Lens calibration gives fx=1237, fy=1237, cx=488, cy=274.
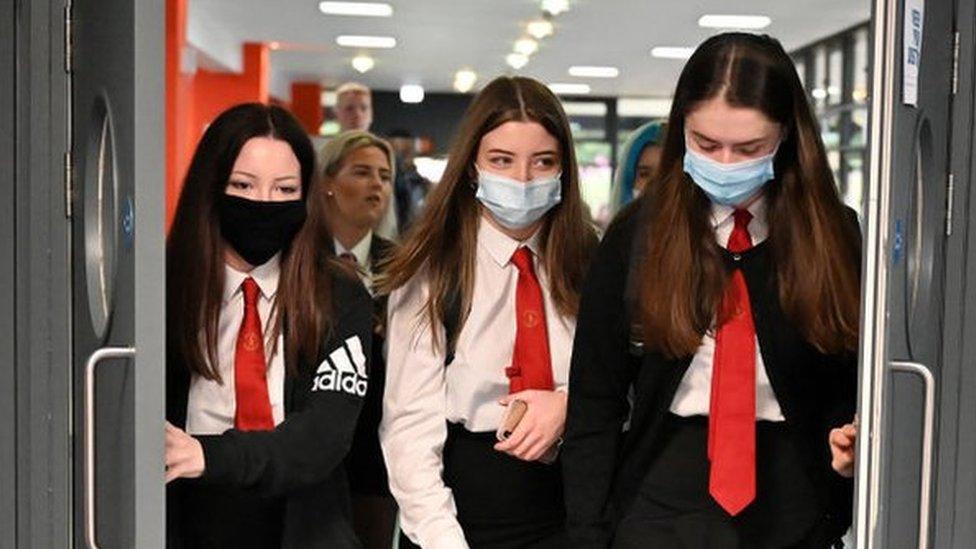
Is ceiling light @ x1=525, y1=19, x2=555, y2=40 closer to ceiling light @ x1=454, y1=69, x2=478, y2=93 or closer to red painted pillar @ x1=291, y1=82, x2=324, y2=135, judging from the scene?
ceiling light @ x1=454, y1=69, x2=478, y2=93

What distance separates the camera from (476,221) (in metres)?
2.34

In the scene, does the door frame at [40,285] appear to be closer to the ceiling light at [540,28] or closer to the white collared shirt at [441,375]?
the white collared shirt at [441,375]

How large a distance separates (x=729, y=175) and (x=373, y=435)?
895mm

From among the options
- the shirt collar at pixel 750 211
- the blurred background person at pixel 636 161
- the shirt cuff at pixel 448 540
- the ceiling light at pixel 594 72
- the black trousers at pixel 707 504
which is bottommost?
the shirt cuff at pixel 448 540

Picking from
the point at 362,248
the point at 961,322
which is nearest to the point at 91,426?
the point at 961,322

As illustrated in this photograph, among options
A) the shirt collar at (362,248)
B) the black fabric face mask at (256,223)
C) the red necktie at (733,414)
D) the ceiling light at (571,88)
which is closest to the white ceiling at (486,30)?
the ceiling light at (571,88)

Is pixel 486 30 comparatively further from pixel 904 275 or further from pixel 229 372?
pixel 904 275

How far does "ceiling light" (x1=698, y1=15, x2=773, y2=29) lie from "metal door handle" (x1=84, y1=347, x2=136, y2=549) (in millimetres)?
8353

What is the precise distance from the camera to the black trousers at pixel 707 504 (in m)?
1.98

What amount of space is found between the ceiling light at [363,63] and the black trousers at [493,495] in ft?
35.5

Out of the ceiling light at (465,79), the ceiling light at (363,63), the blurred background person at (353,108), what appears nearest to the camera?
the blurred background person at (353,108)

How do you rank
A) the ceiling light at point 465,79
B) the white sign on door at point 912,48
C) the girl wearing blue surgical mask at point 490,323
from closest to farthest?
the white sign on door at point 912,48 < the girl wearing blue surgical mask at point 490,323 < the ceiling light at point 465,79

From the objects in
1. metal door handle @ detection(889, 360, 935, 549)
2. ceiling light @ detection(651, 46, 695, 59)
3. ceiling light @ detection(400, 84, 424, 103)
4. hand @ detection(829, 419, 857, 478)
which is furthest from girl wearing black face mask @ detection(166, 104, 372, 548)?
ceiling light @ detection(400, 84, 424, 103)

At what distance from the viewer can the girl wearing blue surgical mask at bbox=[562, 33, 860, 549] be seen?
193 cm
